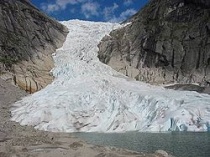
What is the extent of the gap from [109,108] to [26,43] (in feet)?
62.4

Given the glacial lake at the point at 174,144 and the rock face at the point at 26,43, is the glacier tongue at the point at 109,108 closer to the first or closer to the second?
the glacial lake at the point at 174,144

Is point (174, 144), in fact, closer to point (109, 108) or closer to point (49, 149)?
point (49, 149)

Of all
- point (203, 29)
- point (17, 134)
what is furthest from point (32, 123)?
point (203, 29)

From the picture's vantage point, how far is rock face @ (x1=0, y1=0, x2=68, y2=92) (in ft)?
136

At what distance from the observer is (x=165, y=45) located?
147 feet

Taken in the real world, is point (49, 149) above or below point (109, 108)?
below

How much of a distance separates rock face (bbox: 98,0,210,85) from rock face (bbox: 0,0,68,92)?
699cm

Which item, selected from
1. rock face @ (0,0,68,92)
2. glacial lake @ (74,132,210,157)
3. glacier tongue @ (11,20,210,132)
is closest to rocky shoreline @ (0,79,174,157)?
glacial lake @ (74,132,210,157)

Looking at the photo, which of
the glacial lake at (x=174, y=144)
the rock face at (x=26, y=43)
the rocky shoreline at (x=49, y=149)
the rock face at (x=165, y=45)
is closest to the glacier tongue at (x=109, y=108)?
the glacial lake at (x=174, y=144)

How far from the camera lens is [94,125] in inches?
1195

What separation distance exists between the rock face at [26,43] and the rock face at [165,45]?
6988 millimetres

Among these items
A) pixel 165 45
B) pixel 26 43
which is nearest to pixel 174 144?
pixel 165 45

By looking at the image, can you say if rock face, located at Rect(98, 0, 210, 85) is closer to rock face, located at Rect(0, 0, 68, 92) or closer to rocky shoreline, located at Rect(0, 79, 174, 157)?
rock face, located at Rect(0, 0, 68, 92)

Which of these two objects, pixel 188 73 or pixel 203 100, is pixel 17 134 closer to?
pixel 203 100
